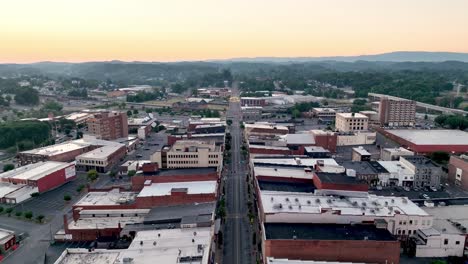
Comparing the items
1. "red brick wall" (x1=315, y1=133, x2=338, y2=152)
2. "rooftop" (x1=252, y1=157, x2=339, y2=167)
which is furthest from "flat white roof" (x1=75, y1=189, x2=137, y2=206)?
"red brick wall" (x1=315, y1=133, x2=338, y2=152)

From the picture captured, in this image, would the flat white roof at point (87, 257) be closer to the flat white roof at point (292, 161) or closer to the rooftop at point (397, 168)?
the flat white roof at point (292, 161)

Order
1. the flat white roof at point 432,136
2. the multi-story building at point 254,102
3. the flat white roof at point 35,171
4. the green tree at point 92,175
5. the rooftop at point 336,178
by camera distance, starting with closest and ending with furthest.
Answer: the rooftop at point 336,178
the flat white roof at point 35,171
the green tree at point 92,175
the flat white roof at point 432,136
the multi-story building at point 254,102

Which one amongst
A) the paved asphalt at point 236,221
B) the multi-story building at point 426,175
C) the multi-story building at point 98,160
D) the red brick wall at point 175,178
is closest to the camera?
the paved asphalt at point 236,221

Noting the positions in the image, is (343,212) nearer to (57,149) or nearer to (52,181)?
(52,181)

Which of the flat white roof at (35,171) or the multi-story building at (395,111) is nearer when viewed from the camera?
the flat white roof at (35,171)

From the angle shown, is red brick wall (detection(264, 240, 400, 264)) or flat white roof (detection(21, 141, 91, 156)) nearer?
red brick wall (detection(264, 240, 400, 264))

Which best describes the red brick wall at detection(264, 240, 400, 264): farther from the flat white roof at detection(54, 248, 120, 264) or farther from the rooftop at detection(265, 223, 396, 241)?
the flat white roof at detection(54, 248, 120, 264)

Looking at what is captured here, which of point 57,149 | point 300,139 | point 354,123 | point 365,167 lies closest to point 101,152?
point 57,149

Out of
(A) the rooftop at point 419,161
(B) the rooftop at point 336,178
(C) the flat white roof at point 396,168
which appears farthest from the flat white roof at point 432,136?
(B) the rooftop at point 336,178
